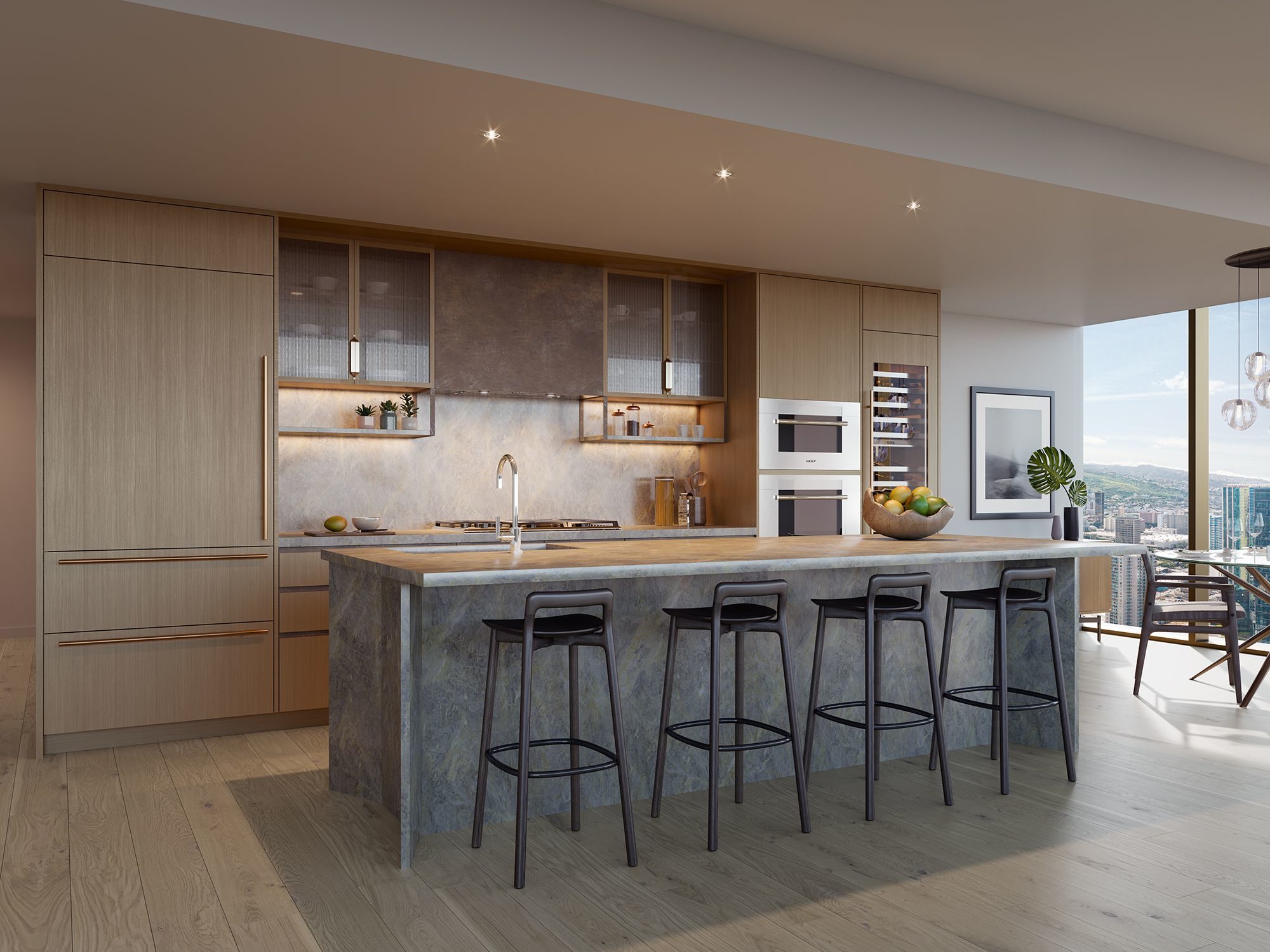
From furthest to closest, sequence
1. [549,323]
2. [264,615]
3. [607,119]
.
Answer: [549,323] → [264,615] → [607,119]

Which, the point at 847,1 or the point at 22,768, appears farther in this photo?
the point at 22,768

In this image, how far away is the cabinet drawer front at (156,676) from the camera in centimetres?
445

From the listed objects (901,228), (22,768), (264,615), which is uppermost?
(901,228)

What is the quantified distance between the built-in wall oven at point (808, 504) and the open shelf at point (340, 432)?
2177 millimetres

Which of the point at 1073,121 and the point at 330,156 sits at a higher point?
the point at 1073,121

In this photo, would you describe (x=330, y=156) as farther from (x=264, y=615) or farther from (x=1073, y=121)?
(x=1073, y=121)

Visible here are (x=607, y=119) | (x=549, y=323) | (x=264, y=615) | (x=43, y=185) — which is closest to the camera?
(x=607, y=119)

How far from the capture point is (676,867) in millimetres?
3000

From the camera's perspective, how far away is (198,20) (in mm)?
2889

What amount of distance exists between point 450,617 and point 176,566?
2046mm

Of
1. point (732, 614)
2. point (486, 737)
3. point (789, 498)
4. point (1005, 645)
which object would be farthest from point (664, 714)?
point (789, 498)

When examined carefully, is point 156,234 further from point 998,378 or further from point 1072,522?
point 1072,522

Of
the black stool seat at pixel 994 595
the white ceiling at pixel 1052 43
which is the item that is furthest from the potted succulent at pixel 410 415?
the black stool seat at pixel 994 595

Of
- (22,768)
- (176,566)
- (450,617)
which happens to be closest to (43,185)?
(176,566)
